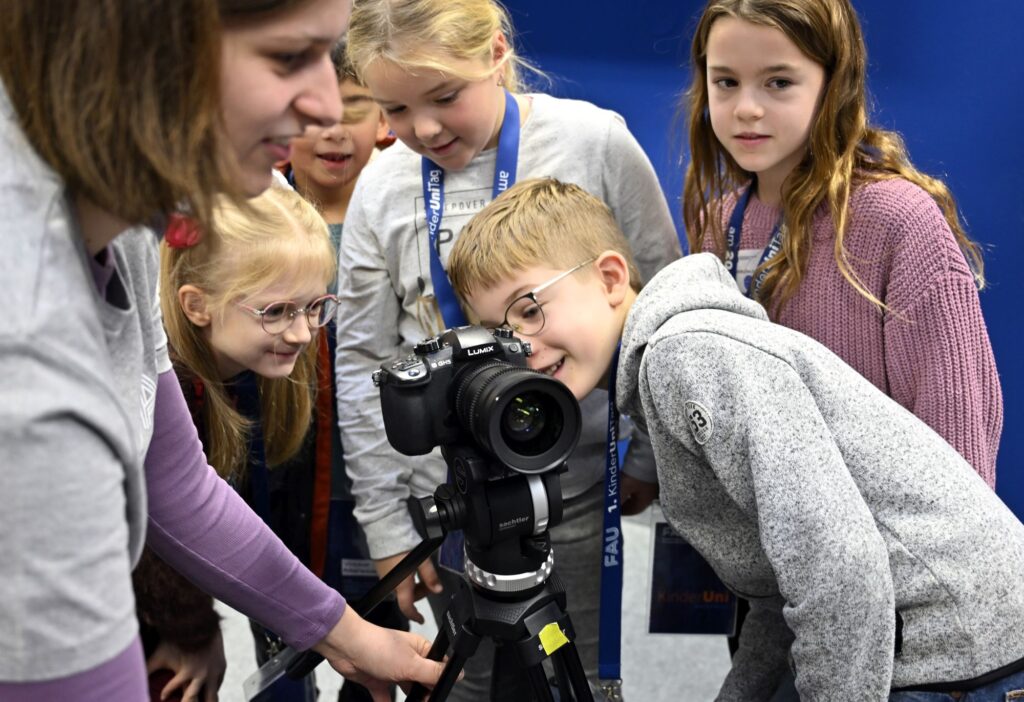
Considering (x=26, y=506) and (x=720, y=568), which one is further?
(x=720, y=568)

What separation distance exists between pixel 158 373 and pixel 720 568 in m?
0.73

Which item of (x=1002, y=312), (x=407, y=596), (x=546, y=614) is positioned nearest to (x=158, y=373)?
→ (x=546, y=614)

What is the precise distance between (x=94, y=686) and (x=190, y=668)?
82 centimetres

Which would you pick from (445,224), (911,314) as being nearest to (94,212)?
(445,224)

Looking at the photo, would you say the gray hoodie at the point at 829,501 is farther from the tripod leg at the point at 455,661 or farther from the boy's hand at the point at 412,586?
the boy's hand at the point at 412,586

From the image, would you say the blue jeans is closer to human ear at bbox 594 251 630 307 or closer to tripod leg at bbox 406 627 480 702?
tripod leg at bbox 406 627 480 702

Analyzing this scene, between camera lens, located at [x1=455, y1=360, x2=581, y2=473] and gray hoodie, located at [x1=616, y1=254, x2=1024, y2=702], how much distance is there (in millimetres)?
143

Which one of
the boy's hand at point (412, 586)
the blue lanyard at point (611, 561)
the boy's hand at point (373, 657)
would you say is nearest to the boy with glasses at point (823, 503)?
the blue lanyard at point (611, 561)

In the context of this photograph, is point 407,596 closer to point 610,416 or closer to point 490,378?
point 610,416

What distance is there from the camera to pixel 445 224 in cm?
169

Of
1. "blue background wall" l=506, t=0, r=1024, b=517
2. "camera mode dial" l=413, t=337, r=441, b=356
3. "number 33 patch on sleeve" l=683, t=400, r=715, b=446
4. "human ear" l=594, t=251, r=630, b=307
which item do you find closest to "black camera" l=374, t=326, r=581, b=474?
"camera mode dial" l=413, t=337, r=441, b=356

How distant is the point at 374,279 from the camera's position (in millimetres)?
1732

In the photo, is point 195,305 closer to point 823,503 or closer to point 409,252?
point 409,252

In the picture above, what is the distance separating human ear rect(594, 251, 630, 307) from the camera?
1.53 m
